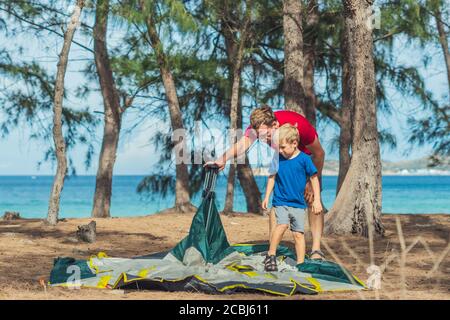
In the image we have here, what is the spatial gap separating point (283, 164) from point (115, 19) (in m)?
6.32

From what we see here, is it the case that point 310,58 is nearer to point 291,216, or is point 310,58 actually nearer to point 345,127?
point 345,127

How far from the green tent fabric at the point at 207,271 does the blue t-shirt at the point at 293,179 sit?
0.51m

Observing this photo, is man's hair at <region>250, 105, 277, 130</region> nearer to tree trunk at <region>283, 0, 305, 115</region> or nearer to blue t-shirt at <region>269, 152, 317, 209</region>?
blue t-shirt at <region>269, 152, 317, 209</region>

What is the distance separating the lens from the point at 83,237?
840 centimetres

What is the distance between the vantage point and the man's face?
5.89m

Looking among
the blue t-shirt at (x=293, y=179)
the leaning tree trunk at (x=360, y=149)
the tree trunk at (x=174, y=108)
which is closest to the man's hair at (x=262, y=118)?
the blue t-shirt at (x=293, y=179)

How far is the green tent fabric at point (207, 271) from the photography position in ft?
17.0

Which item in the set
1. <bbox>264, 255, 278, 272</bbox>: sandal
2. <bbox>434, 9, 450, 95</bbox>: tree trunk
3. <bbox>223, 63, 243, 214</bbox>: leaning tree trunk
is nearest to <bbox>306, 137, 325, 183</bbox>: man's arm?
<bbox>264, 255, 278, 272</bbox>: sandal

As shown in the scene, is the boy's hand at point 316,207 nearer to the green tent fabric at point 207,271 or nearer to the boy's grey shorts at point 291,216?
the boy's grey shorts at point 291,216

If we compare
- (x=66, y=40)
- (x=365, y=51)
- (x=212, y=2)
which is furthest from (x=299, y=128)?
(x=212, y=2)
